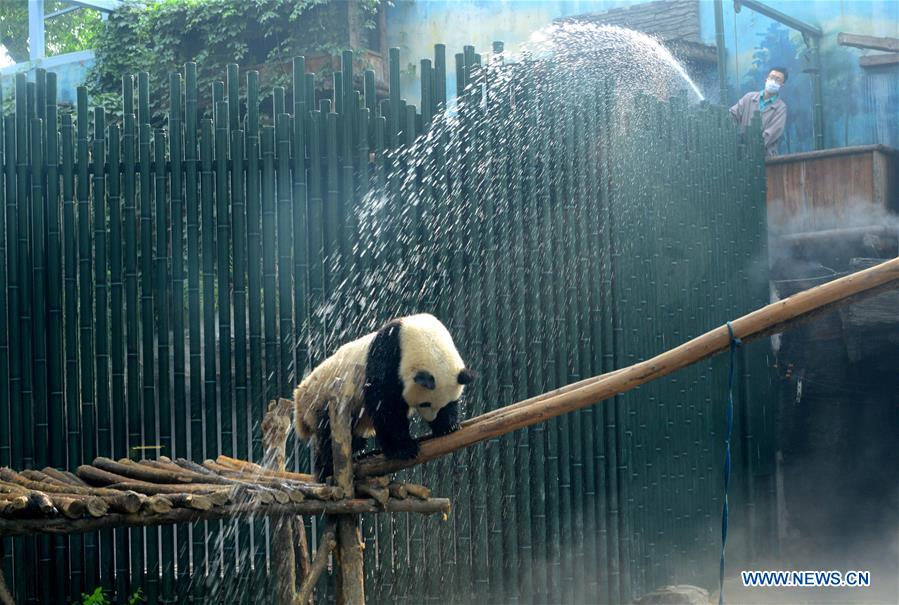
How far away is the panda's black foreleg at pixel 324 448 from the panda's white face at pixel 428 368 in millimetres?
395

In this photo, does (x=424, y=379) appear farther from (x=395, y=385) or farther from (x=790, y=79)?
(x=790, y=79)

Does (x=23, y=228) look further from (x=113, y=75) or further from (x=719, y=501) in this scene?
(x=113, y=75)

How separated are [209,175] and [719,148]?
15.8ft

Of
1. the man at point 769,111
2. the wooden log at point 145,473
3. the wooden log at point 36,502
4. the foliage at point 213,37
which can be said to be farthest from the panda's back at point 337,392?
the foliage at point 213,37

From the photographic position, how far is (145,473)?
487 centimetres

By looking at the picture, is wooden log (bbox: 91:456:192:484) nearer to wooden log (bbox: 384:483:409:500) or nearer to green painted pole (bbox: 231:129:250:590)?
wooden log (bbox: 384:483:409:500)

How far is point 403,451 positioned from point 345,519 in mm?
475

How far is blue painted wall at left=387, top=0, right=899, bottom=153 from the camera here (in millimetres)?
12711

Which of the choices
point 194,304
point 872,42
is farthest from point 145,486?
point 872,42

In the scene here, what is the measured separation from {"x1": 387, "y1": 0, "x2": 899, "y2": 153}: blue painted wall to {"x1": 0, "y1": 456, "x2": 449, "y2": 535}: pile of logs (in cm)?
984

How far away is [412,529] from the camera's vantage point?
6379mm

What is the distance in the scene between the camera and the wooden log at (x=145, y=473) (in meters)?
4.87

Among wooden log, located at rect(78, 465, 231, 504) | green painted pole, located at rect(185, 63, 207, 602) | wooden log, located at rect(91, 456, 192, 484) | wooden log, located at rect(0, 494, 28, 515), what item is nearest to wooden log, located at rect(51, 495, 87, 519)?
wooden log, located at rect(0, 494, 28, 515)

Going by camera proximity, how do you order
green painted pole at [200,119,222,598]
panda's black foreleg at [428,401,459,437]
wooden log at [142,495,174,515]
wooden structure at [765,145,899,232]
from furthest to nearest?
1. wooden structure at [765,145,899,232]
2. green painted pole at [200,119,222,598]
3. panda's black foreleg at [428,401,459,437]
4. wooden log at [142,495,174,515]
